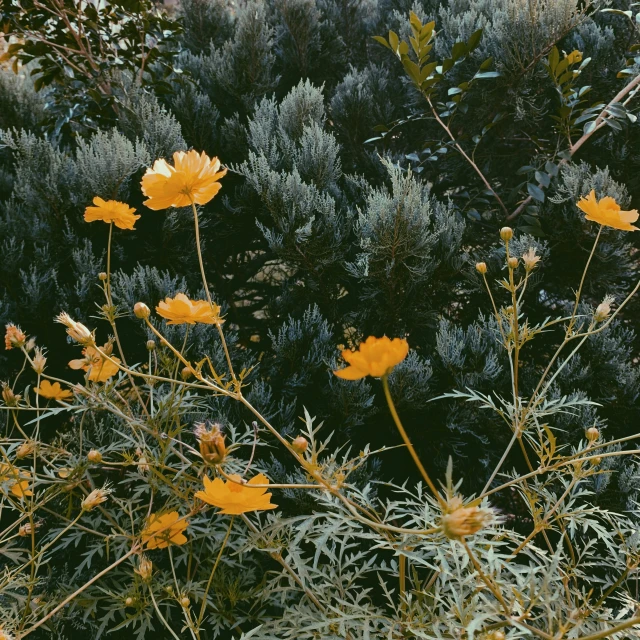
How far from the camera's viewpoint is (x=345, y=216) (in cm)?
191

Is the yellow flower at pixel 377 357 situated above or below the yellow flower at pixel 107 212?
above

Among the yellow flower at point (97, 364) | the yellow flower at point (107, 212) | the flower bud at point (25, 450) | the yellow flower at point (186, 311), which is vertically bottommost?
the flower bud at point (25, 450)

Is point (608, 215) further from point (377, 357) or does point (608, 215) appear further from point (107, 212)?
point (107, 212)

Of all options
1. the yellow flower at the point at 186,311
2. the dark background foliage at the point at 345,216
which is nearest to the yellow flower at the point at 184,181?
the yellow flower at the point at 186,311

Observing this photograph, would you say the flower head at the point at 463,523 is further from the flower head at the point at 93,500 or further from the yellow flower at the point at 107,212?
the yellow flower at the point at 107,212

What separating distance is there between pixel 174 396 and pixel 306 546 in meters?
0.77

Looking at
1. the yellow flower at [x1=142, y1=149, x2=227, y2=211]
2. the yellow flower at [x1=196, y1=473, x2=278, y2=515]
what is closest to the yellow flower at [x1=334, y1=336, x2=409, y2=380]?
the yellow flower at [x1=196, y1=473, x2=278, y2=515]

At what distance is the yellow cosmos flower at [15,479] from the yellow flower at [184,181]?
1.91ft

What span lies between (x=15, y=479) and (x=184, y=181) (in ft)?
2.33

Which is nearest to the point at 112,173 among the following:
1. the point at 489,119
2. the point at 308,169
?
the point at 308,169

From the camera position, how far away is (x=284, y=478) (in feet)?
4.98

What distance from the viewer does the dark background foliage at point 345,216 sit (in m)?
1.68

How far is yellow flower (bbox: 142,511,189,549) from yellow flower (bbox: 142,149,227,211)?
618 millimetres

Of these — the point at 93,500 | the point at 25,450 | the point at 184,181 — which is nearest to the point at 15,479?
the point at 25,450
